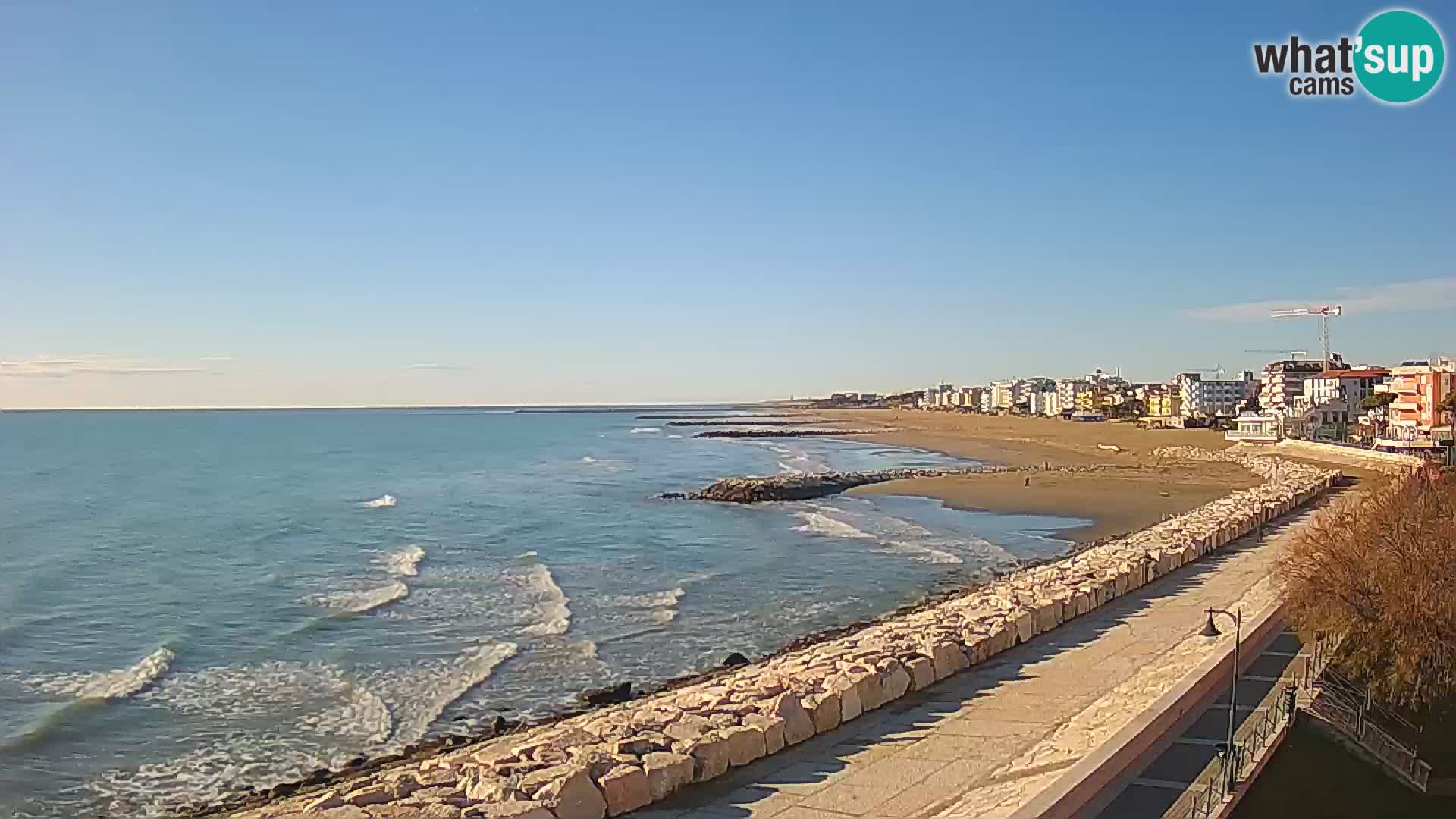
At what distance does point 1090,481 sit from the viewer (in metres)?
53.6

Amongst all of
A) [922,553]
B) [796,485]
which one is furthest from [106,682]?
[796,485]

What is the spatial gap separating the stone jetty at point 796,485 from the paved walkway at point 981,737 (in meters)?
30.6

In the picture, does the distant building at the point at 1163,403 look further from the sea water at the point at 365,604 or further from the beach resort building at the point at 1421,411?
the sea water at the point at 365,604

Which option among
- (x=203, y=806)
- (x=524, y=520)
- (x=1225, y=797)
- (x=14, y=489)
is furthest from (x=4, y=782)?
(x=14, y=489)

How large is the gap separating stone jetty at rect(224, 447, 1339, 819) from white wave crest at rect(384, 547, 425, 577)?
1505 centimetres

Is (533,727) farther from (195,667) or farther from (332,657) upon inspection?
(195,667)

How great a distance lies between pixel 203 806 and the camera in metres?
13.5

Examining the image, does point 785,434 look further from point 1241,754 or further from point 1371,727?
point 1241,754

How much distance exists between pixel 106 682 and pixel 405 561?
44.3ft

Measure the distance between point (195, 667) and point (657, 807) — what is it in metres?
13.3

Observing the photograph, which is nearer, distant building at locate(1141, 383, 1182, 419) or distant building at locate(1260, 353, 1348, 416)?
Result: distant building at locate(1260, 353, 1348, 416)

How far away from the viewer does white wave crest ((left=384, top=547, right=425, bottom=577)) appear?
102ft

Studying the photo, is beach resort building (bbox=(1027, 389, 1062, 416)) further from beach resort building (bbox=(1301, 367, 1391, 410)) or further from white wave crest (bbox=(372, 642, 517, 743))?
white wave crest (bbox=(372, 642, 517, 743))

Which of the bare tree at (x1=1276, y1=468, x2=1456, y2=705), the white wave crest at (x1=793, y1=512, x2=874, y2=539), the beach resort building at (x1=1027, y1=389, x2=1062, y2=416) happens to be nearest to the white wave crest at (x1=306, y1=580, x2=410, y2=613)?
the white wave crest at (x1=793, y1=512, x2=874, y2=539)
